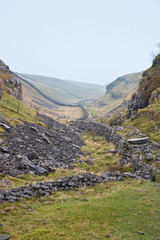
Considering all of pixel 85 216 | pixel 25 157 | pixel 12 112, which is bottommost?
pixel 25 157

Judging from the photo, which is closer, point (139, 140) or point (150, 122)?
point (139, 140)

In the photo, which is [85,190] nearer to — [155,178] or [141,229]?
[141,229]

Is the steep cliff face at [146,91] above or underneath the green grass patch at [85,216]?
above

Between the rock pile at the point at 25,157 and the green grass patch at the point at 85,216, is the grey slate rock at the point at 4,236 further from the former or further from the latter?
the rock pile at the point at 25,157

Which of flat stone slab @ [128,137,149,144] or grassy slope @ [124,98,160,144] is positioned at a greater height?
grassy slope @ [124,98,160,144]

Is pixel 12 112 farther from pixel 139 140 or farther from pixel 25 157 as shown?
pixel 139 140

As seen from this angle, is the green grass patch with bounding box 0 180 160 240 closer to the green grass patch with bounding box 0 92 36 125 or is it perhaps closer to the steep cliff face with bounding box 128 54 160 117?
the green grass patch with bounding box 0 92 36 125

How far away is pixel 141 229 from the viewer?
452 inches

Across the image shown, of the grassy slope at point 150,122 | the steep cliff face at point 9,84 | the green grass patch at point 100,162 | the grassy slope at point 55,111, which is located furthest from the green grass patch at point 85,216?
the grassy slope at point 55,111

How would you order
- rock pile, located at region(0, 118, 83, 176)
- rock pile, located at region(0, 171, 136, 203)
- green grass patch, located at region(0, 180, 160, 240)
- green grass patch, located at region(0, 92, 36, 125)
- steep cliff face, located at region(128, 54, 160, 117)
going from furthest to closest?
steep cliff face, located at region(128, 54, 160, 117)
green grass patch, located at region(0, 92, 36, 125)
rock pile, located at region(0, 118, 83, 176)
rock pile, located at region(0, 171, 136, 203)
green grass patch, located at region(0, 180, 160, 240)

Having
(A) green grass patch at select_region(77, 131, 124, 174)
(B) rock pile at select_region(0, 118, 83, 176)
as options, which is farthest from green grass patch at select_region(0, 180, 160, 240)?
(A) green grass patch at select_region(77, 131, 124, 174)

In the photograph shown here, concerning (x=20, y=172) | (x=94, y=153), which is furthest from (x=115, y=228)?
(x=94, y=153)

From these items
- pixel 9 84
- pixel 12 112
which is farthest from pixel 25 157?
pixel 9 84

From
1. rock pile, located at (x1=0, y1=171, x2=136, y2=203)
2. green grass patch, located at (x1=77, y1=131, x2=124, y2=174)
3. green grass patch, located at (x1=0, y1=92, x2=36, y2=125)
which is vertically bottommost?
green grass patch, located at (x1=77, y1=131, x2=124, y2=174)
